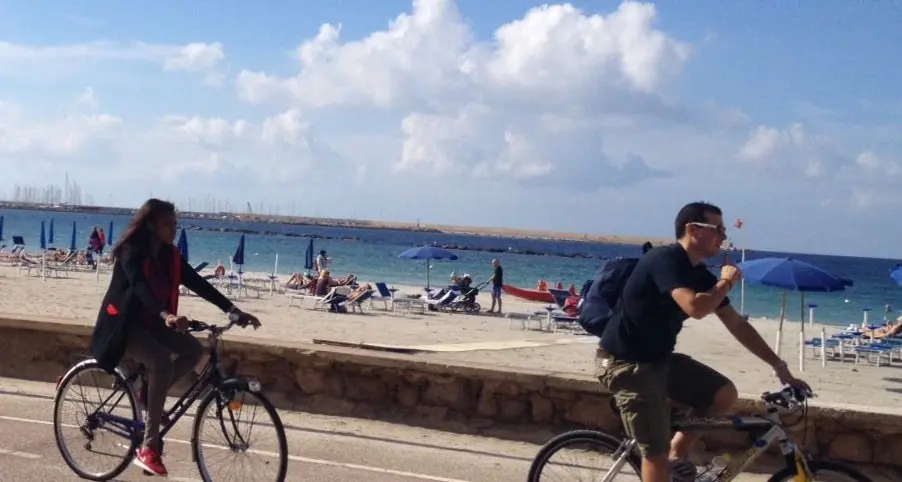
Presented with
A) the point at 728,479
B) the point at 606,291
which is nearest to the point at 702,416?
the point at 728,479

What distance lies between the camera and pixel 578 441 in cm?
449

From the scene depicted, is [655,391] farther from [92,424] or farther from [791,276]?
[791,276]

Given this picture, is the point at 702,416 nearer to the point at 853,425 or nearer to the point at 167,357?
the point at 853,425

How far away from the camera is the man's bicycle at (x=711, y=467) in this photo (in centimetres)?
403

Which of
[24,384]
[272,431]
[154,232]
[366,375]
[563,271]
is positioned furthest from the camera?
[563,271]

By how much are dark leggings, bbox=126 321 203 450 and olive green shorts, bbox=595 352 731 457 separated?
7.94 ft

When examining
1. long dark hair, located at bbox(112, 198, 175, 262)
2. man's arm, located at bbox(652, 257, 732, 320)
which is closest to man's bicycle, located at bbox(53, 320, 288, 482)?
long dark hair, located at bbox(112, 198, 175, 262)

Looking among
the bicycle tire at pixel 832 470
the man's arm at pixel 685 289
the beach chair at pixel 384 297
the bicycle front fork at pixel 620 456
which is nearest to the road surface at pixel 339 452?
the bicycle front fork at pixel 620 456

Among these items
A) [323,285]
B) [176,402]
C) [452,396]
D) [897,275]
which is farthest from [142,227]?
[323,285]

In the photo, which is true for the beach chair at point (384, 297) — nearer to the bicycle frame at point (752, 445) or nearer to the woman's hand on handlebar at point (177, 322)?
the woman's hand on handlebar at point (177, 322)

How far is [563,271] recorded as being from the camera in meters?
82.9

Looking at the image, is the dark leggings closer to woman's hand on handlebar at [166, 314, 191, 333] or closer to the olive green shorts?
woman's hand on handlebar at [166, 314, 191, 333]

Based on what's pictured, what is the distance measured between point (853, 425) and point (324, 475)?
329 cm

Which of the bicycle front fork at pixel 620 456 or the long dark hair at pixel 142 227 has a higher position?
the long dark hair at pixel 142 227
